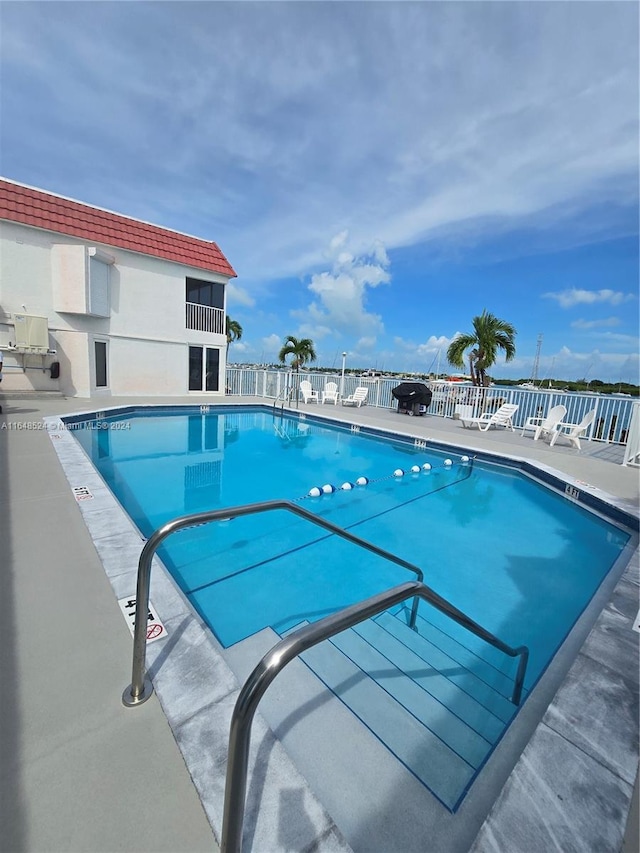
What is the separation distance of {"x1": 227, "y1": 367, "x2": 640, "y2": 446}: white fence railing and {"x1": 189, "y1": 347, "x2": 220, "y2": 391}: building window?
1.05 metres

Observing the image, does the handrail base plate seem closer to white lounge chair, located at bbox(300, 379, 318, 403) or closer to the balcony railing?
white lounge chair, located at bbox(300, 379, 318, 403)

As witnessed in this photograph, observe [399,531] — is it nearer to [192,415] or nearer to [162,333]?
[192,415]

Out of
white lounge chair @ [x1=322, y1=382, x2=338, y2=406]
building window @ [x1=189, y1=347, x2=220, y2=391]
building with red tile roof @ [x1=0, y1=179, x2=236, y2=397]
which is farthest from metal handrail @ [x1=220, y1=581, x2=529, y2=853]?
building window @ [x1=189, y1=347, x2=220, y2=391]

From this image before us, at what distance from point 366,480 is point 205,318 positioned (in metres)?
11.5

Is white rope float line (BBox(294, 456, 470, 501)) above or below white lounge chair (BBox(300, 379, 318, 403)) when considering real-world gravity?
below

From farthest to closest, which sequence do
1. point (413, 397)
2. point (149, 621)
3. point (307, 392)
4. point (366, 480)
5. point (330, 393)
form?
point (330, 393)
point (307, 392)
point (413, 397)
point (366, 480)
point (149, 621)

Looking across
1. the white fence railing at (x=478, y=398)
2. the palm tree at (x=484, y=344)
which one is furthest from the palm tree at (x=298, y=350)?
the palm tree at (x=484, y=344)

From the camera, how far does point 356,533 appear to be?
4672 mm

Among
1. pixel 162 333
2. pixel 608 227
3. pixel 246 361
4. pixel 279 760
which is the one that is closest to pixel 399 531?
pixel 279 760

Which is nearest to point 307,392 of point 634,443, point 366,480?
point 366,480

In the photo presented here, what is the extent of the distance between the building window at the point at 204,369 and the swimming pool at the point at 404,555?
22.9ft

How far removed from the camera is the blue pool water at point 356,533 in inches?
130

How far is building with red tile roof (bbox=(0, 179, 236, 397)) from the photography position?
10.8 meters

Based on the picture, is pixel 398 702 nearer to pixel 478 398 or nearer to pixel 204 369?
pixel 478 398
